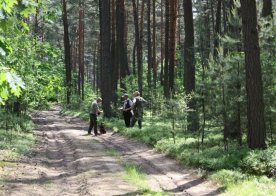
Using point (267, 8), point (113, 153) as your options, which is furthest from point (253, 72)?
point (267, 8)

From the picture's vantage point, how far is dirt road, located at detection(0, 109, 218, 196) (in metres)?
9.45

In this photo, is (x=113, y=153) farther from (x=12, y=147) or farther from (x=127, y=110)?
(x=127, y=110)

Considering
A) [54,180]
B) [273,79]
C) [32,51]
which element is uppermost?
[32,51]

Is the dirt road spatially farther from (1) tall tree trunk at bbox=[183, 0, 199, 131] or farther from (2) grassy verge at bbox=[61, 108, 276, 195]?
(1) tall tree trunk at bbox=[183, 0, 199, 131]

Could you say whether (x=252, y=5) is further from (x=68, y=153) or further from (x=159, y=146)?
(x=68, y=153)

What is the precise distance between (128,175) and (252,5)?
5.86 m

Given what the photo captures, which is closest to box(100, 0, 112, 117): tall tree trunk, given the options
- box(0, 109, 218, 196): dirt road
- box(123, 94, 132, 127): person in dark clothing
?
box(123, 94, 132, 127): person in dark clothing

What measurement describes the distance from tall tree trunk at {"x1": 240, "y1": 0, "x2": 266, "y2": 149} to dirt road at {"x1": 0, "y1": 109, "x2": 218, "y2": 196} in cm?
225

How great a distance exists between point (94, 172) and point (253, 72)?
17.2 ft

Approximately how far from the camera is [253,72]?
39.1ft

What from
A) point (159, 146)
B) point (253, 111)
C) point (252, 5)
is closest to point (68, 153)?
point (159, 146)

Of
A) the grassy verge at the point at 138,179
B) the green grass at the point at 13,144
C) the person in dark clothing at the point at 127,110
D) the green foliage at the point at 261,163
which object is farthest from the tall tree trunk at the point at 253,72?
the person in dark clothing at the point at 127,110

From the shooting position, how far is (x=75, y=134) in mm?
21406

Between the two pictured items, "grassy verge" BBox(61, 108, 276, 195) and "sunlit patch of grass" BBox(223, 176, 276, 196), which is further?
"grassy verge" BBox(61, 108, 276, 195)
